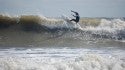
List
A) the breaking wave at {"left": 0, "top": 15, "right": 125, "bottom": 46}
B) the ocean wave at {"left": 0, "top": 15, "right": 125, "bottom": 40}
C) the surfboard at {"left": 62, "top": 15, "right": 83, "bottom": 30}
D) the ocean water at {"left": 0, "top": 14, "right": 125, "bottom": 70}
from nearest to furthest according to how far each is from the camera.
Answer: the ocean water at {"left": 0, "top": 14, "right": 125, "bottom": 70} < the breaking wave at {"left": 0, "top": 15, "right": 125, "bottom": 46} < the ocean wave at {"left": 0, "top": 15, "right": 125, "bottom": 40} < the surfboard at {"left": 62, "top": 15, "right": 83, "bottom": 30}

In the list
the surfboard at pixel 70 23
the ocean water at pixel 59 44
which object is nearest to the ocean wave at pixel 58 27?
the ocean water at pixel 59 44

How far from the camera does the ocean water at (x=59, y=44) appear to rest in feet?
17.4

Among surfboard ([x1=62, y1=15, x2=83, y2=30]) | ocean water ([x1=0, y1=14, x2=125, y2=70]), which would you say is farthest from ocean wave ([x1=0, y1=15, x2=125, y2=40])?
surfboard ([x1=62, y1=15, x2=83, y2=30])

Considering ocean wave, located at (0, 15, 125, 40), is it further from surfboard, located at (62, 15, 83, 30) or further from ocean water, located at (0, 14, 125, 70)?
surfboard, located at (62, 15, 83, 30)

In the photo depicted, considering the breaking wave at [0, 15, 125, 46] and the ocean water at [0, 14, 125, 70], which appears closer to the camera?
the ocean water at [0, 14, 125, 70]

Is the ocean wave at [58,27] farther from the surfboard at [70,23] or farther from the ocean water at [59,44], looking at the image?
the surfboard at [70,23]

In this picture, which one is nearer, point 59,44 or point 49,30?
point 59,44

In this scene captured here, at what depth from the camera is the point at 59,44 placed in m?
8.74

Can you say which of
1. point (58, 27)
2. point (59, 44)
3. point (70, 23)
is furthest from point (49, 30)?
point (59, 44)

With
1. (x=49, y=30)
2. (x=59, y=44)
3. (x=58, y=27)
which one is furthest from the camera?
(x=58, y=27)

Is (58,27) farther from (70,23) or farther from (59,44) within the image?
(59,44)

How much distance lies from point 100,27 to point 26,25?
2942 mm

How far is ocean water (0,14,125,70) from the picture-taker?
5316mm

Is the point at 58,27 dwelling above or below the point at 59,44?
above
